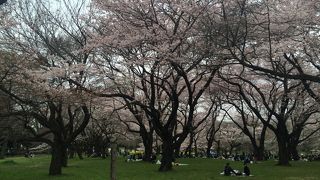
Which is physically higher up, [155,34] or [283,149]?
[155,34]

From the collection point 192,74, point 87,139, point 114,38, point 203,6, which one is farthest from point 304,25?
point 87,139

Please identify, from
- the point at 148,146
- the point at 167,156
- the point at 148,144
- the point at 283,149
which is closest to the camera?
the point at 167,156

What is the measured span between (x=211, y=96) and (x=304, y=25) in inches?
720

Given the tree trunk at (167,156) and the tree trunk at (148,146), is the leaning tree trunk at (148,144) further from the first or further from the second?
the tree trunk at (167,156)

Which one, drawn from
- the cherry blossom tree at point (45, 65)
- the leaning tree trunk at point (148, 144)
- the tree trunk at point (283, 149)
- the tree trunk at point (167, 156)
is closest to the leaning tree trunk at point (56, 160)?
the cherry blossom tree at point (45, 65)

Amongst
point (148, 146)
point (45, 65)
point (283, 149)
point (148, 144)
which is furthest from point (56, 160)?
point (283, 149)

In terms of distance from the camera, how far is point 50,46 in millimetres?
23812

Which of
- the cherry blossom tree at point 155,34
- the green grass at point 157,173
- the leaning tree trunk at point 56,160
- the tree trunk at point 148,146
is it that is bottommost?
the green grass at point 157,173

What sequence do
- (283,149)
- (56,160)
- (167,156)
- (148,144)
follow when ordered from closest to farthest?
(56,160) < (167,156) < (283,149) < (148,144)

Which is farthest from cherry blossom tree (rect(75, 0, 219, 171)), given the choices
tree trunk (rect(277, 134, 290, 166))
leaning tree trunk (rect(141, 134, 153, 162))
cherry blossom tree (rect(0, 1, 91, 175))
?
leaning tree trunk (rect(141, 134, 153, 162))

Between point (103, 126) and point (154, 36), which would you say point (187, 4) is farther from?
point (103, 126)

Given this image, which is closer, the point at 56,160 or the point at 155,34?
the point at 155,34

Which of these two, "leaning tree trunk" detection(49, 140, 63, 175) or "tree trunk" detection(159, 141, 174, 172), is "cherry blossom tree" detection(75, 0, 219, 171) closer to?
"leaning tree trunk" detection(49, 140, 63, 175)

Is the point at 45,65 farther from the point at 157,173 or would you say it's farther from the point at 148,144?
the point at 148,144
